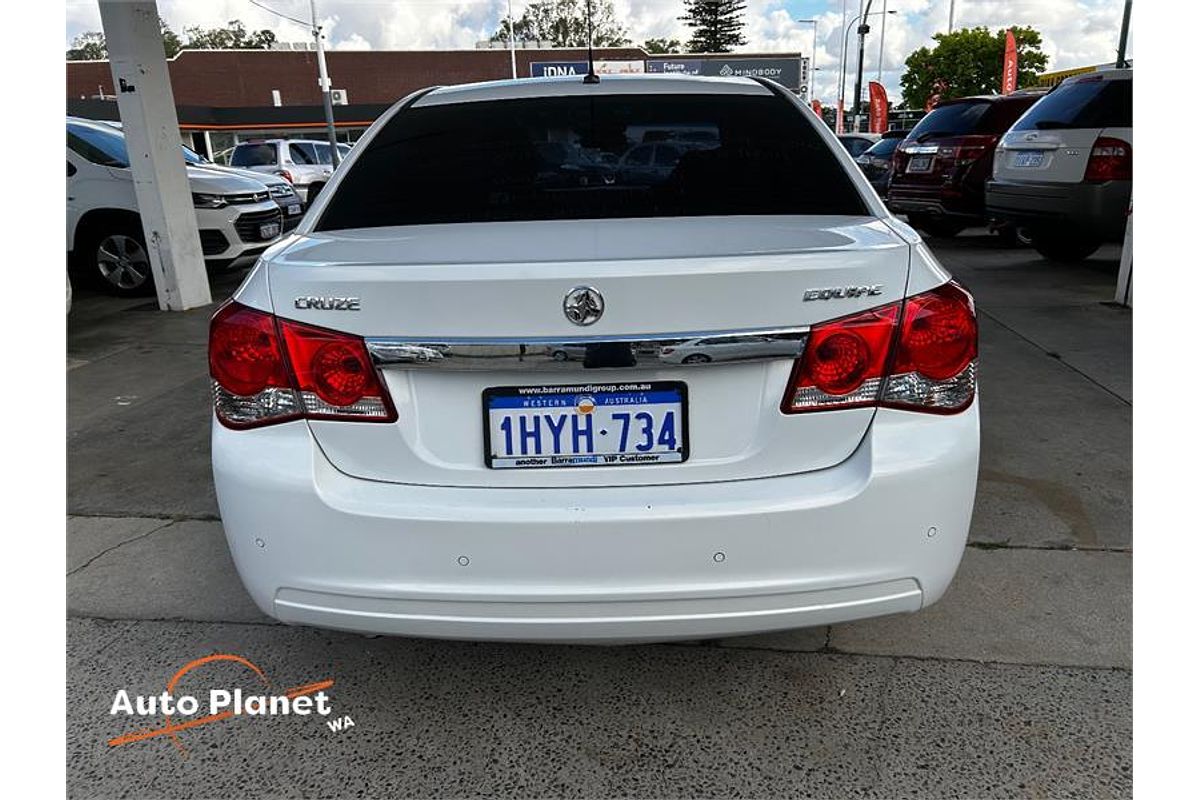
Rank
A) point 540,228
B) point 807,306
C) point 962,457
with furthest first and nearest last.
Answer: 1. point 540,228
2. point 962,457
3. point 807,306

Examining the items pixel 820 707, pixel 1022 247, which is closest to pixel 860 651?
pixel 820 707

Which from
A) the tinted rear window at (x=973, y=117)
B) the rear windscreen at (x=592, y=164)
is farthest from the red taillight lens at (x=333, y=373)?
the tinted rear window at (x=973, y=117)

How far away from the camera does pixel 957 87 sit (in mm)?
55844

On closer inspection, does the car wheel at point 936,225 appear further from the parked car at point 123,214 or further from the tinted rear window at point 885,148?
the parked car at point 123,214

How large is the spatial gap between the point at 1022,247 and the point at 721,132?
996 centimetres

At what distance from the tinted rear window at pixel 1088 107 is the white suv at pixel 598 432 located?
24.0 ft

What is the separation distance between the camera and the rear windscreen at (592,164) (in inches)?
92.4

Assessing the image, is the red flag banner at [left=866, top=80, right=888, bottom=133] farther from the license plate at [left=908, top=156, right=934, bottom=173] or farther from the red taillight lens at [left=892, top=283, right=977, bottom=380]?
→ the red taillight lens at [left=892, top=283, right=977, bottom=380]

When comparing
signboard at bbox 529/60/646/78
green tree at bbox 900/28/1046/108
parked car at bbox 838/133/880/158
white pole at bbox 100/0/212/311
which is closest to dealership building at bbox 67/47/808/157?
signboard at bbox 529/60/646/78

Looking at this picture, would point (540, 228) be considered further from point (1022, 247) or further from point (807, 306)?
point (1022, 247)

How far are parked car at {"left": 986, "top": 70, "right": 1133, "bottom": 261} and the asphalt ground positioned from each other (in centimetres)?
521

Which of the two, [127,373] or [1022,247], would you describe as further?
[1022,247]

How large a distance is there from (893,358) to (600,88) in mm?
1540

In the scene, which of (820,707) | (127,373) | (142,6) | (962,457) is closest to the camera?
(962,457)
